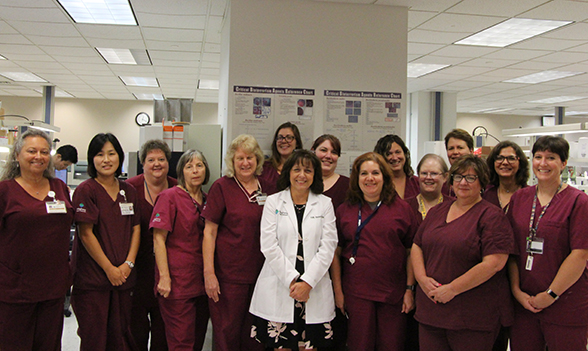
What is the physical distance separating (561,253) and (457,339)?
2.20 feet

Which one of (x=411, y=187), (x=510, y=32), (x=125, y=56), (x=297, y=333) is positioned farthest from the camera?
(x=125, y=56)

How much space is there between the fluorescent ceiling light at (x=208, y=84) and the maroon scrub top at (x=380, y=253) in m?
6.09

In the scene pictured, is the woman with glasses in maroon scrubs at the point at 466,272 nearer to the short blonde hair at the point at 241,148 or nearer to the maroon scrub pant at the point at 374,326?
the maroon scrub pant at the point at 374,326

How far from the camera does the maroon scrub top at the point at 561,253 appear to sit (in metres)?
2.00

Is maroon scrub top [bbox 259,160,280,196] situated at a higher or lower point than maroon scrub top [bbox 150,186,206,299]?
higher

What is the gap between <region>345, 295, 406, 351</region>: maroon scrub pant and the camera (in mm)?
2264

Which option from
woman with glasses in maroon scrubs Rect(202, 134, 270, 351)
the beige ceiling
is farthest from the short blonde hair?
the beige ceiling

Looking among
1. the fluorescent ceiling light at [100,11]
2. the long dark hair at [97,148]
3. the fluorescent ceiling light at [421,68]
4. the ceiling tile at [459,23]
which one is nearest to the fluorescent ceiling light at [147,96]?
the fluorescent ceiling light at [100,11]

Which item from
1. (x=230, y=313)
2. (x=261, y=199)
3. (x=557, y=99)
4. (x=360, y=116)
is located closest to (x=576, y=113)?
(x=557, y=99)

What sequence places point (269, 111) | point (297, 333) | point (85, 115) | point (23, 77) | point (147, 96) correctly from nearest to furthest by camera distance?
point (297, 333) < point (269, 111) < point (23, 77) < point (147, 96) < point (85, 115)

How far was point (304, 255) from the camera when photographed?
7.35ft

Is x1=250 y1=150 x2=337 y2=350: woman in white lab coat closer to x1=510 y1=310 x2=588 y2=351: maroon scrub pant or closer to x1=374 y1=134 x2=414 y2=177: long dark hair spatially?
x1=374 y1=134 x2=414 y2=177: long dark hair

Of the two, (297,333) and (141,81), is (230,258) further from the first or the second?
(141,81)

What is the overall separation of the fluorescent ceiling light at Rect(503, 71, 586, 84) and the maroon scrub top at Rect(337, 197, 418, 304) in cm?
598
